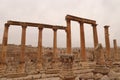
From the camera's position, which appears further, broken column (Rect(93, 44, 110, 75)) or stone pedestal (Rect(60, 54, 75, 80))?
broken column (Rect(93, 44, 110, 75))

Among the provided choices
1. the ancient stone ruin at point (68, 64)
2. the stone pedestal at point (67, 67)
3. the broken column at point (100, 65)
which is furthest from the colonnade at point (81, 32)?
the stone pedestal at point (67, 67)

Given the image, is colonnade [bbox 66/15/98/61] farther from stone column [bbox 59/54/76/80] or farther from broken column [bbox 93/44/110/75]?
stone column [bbox 59/54/76/80]

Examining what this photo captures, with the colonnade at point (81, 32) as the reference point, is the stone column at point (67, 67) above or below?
below

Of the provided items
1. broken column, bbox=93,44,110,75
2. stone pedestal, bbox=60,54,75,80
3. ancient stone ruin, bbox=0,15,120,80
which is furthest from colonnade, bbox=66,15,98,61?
stone pedestal, bbox=60,54,75,80

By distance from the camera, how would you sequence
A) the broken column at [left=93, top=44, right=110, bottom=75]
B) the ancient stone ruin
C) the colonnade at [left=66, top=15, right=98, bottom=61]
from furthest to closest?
the colonnade at [left=66, top=15, right=98, bottom=61] < the broken column at [left=93, top=44, right=110, bottom=75] < the ancient stone ruin

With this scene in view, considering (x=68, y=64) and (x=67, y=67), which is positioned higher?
(x=68, y=64)

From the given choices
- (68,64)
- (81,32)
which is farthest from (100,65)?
(81,32)

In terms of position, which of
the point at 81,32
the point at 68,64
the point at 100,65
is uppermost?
the point at 81,32

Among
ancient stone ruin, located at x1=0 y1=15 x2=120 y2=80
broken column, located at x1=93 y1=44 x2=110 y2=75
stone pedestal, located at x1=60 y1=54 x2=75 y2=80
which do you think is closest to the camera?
stone pedestal, located at x1=60 y1=54 x2=75 y2=80

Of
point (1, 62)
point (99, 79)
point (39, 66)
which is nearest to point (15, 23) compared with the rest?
point (1, 62)

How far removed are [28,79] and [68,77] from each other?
6151 millimetres

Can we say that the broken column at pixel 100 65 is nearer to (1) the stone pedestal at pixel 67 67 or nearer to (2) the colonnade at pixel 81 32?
(1) the stone pedestal at pixel 67 67

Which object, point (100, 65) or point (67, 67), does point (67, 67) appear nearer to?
point (67, 67)

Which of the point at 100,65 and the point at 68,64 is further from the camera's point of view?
the point at 100,65
